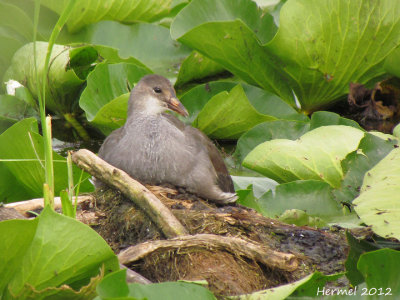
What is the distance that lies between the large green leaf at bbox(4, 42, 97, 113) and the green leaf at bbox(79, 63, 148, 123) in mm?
177

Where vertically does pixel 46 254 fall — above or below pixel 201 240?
above

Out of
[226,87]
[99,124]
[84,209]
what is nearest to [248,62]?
[226,87]

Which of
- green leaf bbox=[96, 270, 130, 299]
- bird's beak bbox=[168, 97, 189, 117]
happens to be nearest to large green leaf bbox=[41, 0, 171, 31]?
bird's beak bbox=[168, 97, 189, 117]

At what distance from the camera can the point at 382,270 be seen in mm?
2309

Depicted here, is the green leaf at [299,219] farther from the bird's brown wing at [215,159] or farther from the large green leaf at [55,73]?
the large green leaf at [55,73]

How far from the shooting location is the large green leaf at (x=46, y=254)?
2129 millimetres

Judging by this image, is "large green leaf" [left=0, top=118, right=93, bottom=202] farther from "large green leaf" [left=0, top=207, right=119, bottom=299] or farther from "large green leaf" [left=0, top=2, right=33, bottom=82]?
"large green leaf" [left=0, top=2, right=33, bottom=82]

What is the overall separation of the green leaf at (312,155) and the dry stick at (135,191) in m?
0.70

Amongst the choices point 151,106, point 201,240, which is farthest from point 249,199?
point 201,240

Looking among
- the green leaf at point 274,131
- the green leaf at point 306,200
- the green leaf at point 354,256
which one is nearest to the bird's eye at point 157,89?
the green leaf at point 274,131

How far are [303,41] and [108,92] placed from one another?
3.75ft

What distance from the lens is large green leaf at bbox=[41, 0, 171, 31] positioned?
179 inches

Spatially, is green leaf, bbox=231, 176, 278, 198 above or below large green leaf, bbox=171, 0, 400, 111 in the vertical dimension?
below

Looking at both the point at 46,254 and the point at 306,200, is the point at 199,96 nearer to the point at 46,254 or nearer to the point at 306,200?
the point at 306,200
